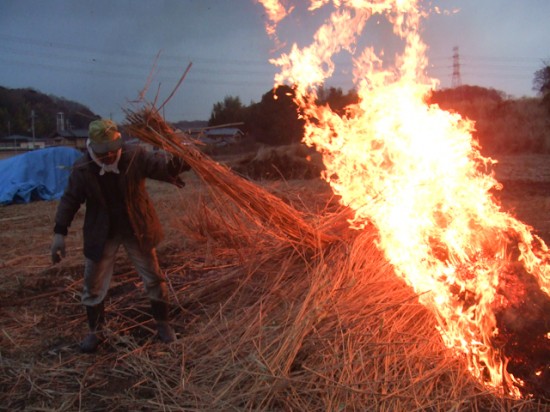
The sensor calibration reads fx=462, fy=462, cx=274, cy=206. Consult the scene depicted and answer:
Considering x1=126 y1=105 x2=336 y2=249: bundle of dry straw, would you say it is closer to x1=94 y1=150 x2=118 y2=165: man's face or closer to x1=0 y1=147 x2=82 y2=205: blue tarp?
x1=94 y1=150 x2=118 y2=165: man's face

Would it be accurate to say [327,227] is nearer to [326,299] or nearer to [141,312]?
[326,299]

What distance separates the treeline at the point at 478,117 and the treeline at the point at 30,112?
87.9 feet

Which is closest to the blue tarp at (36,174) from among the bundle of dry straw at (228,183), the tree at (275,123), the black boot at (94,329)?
the black boot at (94,329)

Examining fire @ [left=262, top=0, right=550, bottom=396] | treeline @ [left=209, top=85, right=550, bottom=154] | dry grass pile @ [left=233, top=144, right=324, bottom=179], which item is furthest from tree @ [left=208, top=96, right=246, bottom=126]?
fire @ [left=262, top=0, right=550, bottom=396]

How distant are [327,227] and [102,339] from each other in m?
2.16

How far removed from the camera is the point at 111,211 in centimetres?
356

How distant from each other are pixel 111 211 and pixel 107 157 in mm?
417

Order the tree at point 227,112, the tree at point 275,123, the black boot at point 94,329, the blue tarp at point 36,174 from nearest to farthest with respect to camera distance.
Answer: the black boot at point 94,329
the blue tarp at point 36,174
the tree at point 275,123
the tree at point 227,112

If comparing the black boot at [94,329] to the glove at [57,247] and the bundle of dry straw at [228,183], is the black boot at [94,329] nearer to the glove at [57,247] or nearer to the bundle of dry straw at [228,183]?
the glove at [57,247]

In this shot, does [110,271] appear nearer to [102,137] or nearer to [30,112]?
[102,137]

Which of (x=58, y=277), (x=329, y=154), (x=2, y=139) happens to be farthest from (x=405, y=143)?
(x=2, y=139)

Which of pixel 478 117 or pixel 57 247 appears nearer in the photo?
pixel 57 247

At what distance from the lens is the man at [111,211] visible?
345cm

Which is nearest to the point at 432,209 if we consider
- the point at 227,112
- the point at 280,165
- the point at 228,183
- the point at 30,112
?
the point at 228,183
